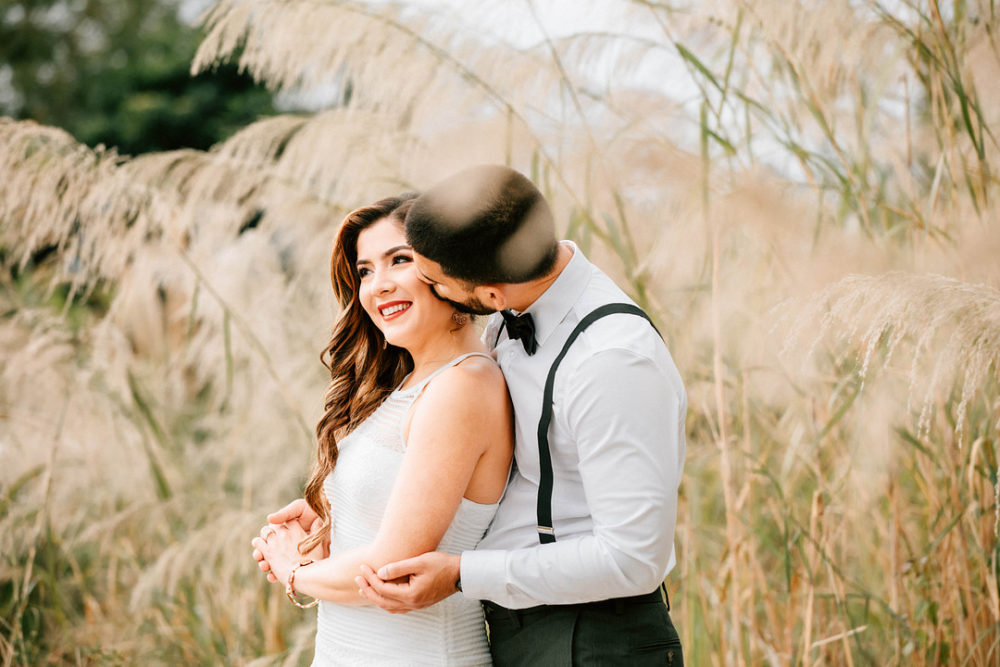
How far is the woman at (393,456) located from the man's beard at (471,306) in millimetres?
24

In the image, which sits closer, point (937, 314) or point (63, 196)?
point (937, 314)

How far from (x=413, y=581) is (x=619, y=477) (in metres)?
0.45

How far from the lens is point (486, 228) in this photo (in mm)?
1500

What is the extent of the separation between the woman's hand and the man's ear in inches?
29.9

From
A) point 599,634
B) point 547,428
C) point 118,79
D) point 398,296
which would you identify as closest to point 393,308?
point 398,296

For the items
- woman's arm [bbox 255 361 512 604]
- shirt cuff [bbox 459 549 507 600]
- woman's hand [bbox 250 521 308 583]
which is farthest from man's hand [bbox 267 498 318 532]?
shirt cuff [bbox 459 549 507 600]

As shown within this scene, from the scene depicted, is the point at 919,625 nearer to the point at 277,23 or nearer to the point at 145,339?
the point at 277,23

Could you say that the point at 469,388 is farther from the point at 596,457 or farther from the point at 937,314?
the point at 937,314

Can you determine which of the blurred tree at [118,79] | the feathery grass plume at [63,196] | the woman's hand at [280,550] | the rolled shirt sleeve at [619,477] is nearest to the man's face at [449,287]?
the rolled shirt sleeve at [619,477]

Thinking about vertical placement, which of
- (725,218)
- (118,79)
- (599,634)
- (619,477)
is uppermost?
(118,79)

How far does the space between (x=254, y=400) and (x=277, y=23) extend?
1.74 metres

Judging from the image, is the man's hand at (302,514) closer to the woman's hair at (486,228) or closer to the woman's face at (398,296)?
the woman's face at (398,296)

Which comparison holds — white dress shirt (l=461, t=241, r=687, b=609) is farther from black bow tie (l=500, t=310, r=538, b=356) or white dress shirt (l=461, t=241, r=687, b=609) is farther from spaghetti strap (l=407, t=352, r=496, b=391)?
spaghetti strap (l=407, t=352, r=496, b=391)

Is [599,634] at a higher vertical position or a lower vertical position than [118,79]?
lower
